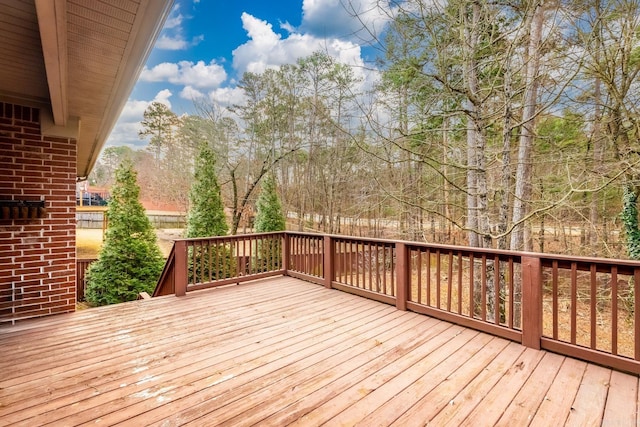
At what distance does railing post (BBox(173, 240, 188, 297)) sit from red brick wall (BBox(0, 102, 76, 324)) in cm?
120

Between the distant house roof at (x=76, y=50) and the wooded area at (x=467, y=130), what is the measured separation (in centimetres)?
341

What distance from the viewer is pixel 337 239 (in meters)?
4.86

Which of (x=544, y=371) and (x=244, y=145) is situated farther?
(x=244, y=145)

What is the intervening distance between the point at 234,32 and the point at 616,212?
1599cm

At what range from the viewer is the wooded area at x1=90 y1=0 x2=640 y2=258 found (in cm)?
430

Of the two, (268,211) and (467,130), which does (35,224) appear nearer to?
(268,211)

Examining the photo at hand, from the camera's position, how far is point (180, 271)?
4.43 m

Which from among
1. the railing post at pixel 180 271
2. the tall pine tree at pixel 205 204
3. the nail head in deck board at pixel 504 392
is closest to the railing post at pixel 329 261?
the railing post at pixel 180 271

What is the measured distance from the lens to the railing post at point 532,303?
2.71 meters

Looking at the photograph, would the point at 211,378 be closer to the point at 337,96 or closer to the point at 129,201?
the point at 129,201

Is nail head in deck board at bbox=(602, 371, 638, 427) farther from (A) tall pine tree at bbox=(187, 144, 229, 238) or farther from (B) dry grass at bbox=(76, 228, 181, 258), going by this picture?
(B) dry grass at bbox=(76, 228, 181, 258)

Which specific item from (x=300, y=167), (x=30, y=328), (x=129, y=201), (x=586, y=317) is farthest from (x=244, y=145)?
(x=586, y=317)

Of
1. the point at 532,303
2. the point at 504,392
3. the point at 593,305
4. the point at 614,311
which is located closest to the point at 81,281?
the point at 504,392

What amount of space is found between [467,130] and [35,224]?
20.4ft
